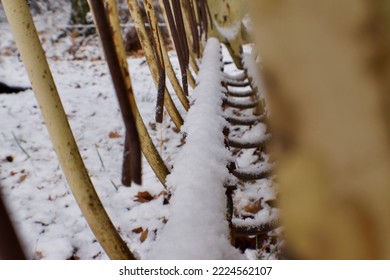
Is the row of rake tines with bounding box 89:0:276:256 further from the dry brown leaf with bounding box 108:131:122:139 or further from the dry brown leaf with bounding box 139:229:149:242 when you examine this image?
the dry brown leaf with bounding box 108:131:122:139

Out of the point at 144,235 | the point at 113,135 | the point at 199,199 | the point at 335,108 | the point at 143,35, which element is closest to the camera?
the point at 335,108

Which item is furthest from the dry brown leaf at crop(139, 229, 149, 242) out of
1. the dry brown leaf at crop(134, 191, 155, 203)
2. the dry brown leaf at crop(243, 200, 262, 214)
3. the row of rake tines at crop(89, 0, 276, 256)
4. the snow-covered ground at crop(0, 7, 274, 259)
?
the row of rake tines at crop(89, 0, 276, 256)

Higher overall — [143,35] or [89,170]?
[143,35]

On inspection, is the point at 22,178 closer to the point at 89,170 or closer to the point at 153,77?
the point at 89,170

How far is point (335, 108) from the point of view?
0.18m

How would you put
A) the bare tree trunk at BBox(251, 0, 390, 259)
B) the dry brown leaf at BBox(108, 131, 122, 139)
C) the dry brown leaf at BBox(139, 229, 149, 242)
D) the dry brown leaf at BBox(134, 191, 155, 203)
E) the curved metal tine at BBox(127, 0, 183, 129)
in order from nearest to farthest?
the bare tree trunk at BBox(251, 0, 390, 259) → the curved metal tine at BBox(127, 0, 183, 129) → the dry brown leaf at BBox(139, 229, 149, 242) → the dry brown leaf at BBox(134, 191, 155, 203) → the dry brown leaf at BBox(108, 131, 122, 139)

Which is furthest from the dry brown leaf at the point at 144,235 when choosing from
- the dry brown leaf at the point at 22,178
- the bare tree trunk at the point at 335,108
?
the bare tree trunk at the point at 335,108

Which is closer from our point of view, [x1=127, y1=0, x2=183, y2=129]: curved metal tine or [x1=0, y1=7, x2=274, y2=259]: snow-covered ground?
[x1=127, y1=0, x2=183, y2=129]: curved metal tine

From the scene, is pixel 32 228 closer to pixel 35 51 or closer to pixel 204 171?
pixel 204 171

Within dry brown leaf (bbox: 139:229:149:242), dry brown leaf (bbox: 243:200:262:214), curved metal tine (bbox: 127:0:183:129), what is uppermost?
curved metal tine (bbox: 127:0:183:129)

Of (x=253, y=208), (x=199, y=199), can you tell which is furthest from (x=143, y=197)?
(x=199, y=199)

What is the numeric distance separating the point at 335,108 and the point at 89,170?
170cm

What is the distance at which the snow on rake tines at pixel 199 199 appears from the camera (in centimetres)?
45

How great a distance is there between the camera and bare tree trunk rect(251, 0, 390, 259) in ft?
0.56
